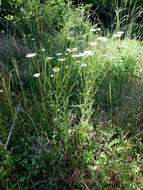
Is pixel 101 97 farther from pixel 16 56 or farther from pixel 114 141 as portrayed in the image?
pixel 16 56

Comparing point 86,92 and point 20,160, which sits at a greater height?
point 86,92

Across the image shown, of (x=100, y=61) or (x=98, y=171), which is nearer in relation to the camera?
(x=98, y=171)

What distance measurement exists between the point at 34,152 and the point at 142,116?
97cm

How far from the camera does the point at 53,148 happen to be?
8.77ft

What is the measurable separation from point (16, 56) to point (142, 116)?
1.46 metres

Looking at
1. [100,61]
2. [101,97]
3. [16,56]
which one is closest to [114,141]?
[101,97]

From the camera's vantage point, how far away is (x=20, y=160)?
8.72 feet

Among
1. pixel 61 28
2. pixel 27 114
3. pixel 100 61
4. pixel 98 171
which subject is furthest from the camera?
pixel 61 28

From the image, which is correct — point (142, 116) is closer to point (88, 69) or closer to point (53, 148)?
point (88, 69)

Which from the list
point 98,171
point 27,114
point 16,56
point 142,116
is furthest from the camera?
point 16,56

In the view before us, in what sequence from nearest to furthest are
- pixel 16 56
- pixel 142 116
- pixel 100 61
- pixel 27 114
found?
1. pixel 27 114
2. pixel 142 116
3. pixel 100 61
4. pixel 16 56

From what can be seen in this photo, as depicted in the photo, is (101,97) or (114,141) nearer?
(114,141)

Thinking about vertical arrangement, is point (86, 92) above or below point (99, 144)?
above

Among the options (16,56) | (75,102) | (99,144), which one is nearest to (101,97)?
(75,102)
